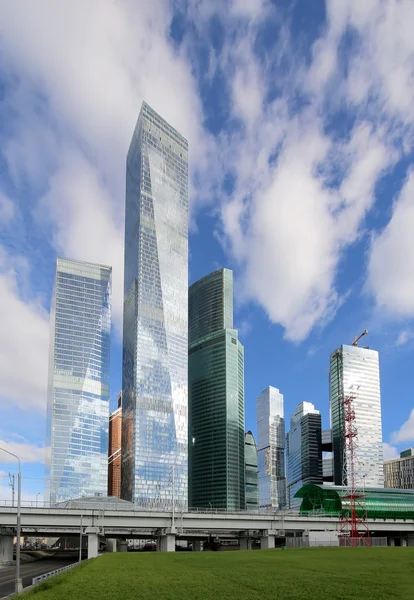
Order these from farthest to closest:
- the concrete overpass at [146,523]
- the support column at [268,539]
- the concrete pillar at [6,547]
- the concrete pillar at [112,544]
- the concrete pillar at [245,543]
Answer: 1. the concrete pillar at [112,544]
2. the concrete pillar at [245,543]
3. the support column at [268,539]
4. the concrete pillar at [6,547]
5. the concrete overpass at [146,523]

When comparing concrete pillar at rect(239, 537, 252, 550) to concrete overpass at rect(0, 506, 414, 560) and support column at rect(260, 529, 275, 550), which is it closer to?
concrete overpass at rect(0, 506, 414, 560)

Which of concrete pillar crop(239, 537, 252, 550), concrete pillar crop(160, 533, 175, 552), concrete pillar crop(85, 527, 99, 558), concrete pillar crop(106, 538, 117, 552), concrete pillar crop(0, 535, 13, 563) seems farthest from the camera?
concrete pillar crop(106, 538, 117, 552)

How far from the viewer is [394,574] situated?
172 ft

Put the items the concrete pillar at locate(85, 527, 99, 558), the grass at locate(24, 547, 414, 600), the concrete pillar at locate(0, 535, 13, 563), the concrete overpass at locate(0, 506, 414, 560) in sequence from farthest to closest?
the concrete pillar at locate(0, 535, 13, 563) < the concrete overpass at locate(0, 506, 414, 560) < the concrete pillar at locate(85, 527, 99, 558) < the grass at locate(24, 547, 414, 600)

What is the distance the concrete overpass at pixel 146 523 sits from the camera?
401ft

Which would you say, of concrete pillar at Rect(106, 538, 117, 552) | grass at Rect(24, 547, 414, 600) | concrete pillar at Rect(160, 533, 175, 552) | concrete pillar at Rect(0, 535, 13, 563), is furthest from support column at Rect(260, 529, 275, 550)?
grass at Rect(24, 547, 414, 600)

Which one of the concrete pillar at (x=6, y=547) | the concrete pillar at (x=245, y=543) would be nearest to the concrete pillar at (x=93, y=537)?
the concrete pillar at (x=6, y=547)

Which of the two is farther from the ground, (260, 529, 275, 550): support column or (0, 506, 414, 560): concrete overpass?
(0, 506, 414, 560): concrete overpass

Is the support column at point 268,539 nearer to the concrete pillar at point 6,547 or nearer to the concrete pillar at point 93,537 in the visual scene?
the concrete pillar at point 93,537

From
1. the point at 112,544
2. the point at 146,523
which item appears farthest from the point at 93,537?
the point at 112,544

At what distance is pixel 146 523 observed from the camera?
428 ft

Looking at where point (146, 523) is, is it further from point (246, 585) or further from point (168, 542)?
point (246, 585)

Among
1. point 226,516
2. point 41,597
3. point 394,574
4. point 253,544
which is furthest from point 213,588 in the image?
point 253,544

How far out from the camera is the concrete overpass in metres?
122
